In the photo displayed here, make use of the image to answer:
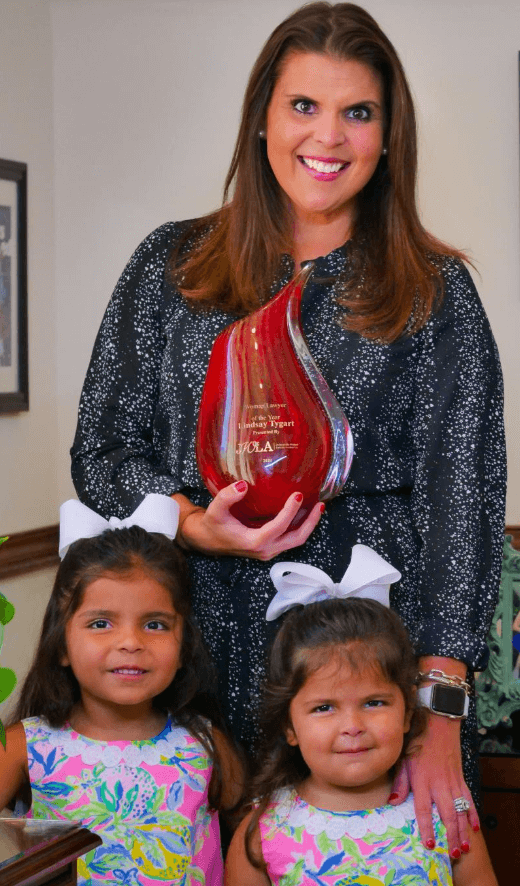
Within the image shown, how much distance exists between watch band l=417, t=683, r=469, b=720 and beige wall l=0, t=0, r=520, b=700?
1.75m

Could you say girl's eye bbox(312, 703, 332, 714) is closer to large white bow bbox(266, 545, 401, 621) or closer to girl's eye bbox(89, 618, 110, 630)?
large white bow bbox(266, 545, 401, 621)

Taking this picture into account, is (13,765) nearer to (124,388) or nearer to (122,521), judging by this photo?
(122,521)

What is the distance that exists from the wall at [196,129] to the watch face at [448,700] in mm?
1746

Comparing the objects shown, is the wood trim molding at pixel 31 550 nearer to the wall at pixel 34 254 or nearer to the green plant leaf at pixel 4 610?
the wall at pixel 34 254

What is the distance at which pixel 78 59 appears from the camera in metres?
3.24

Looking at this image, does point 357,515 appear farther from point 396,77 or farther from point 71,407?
point 71,407

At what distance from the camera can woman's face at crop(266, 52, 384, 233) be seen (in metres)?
1.40

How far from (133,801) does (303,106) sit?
849 millimetres

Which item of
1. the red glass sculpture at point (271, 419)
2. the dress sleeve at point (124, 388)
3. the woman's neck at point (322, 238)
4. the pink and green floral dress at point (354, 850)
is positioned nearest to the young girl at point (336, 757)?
the pink and green floral dress at point (354, 850)

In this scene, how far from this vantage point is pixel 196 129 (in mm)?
3176

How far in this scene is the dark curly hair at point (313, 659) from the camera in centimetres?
137

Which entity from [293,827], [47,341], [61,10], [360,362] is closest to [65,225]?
[47,341]

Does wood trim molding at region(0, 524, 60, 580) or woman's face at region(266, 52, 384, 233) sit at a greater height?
woman's face at region(266, 52, 384, 233)

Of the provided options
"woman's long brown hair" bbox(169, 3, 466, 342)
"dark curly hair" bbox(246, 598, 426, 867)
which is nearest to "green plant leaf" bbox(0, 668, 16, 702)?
"dark curly hair" bbox(246, 598, 426, 867)
